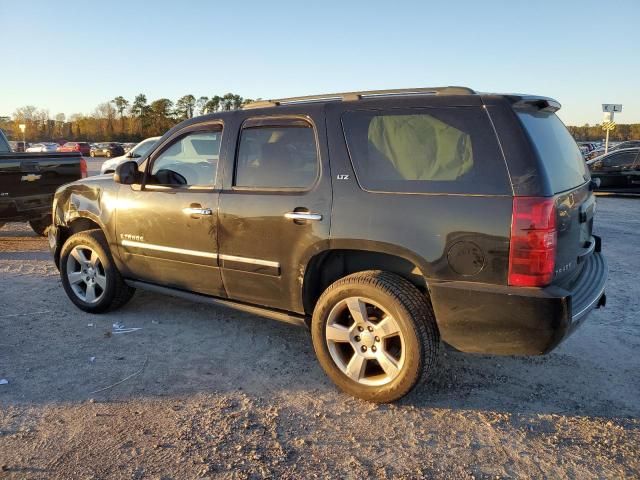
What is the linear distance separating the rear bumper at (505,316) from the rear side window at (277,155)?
1245mm

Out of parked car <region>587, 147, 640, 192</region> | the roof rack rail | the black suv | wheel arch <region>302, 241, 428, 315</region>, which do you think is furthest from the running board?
parked car <region>587, 147, 640, 192</region>

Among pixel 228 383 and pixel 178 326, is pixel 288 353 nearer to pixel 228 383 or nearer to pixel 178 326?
pixel 228 383

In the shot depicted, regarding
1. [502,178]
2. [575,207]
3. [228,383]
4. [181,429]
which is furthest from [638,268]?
[181,429]

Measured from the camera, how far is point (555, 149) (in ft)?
10.7

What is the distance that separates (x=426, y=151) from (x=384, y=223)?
0.50 m

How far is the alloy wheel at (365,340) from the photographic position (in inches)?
130

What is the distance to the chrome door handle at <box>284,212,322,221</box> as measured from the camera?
3.47 m

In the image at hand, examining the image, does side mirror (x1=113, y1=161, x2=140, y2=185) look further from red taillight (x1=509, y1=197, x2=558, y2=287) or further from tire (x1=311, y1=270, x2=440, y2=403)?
red taillight (x1=509, y1=197, x2=558, y2=287)

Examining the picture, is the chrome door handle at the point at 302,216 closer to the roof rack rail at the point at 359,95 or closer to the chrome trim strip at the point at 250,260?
the chrome trim strip at the point at 250,260

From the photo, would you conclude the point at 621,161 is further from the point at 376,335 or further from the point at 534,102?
the point at 376,335

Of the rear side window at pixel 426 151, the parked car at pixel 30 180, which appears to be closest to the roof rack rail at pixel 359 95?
the rear side window at pixel 426 151

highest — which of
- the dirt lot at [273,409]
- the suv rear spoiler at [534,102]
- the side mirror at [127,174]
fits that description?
the suv rear spoiler at [534,102]

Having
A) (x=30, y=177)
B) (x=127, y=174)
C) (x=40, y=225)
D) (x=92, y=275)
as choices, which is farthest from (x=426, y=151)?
(x=40, y=225)

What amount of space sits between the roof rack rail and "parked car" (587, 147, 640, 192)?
45.9 ft
